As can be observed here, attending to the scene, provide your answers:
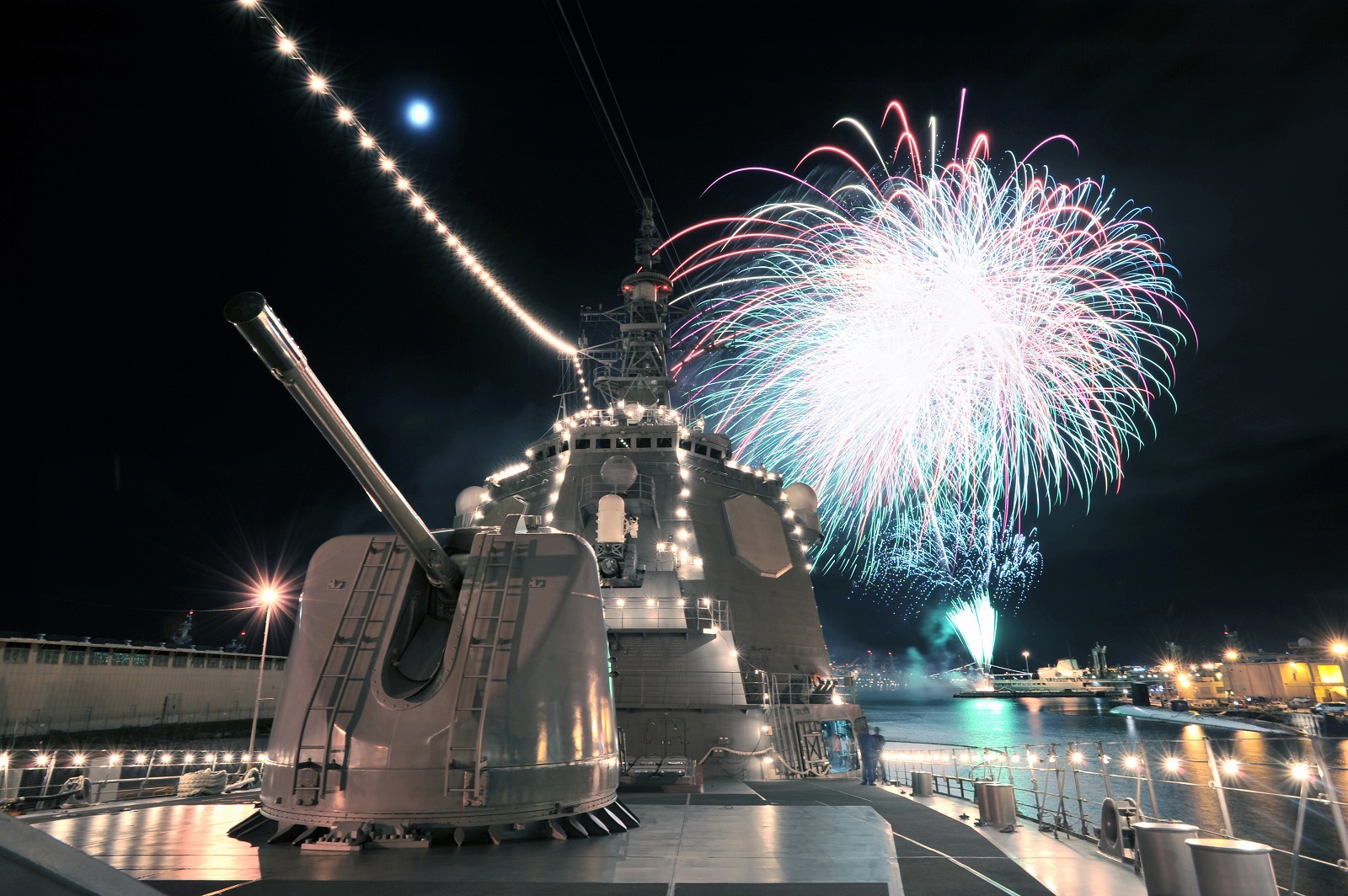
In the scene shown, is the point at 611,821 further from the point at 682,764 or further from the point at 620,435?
the point at 620,435

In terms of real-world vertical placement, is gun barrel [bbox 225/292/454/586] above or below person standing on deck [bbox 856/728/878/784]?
above

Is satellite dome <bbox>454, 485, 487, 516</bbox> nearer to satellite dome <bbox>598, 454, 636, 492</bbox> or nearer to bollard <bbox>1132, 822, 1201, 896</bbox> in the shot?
satellite dome <bbox>598, 454, 636, 492</bbox>

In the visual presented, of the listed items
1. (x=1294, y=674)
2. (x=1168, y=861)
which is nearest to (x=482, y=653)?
(x=1168, y=861)

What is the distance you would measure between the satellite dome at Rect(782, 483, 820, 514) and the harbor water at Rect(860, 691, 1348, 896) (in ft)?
26.3

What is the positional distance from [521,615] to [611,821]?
2185 mm

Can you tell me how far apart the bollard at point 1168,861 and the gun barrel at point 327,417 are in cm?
651

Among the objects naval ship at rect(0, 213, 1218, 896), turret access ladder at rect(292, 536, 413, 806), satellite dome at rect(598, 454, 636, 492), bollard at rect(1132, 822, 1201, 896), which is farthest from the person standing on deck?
turret access ladder at rect(292, 536, 413, 806)

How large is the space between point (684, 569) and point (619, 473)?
10.5 ft

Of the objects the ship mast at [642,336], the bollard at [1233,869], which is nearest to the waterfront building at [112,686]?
the ship mast at [642,336]

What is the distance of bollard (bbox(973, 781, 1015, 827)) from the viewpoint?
26.7 feet

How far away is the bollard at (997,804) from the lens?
8.15 meters

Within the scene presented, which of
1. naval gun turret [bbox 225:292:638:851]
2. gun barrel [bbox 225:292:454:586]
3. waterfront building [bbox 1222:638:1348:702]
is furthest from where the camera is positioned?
waterfront building [bbox 1222:638:1348:702]

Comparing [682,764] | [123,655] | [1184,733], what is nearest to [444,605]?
[682,764]

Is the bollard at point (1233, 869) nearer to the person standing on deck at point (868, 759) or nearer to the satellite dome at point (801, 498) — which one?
the person standing on deck at point (868, 759)
